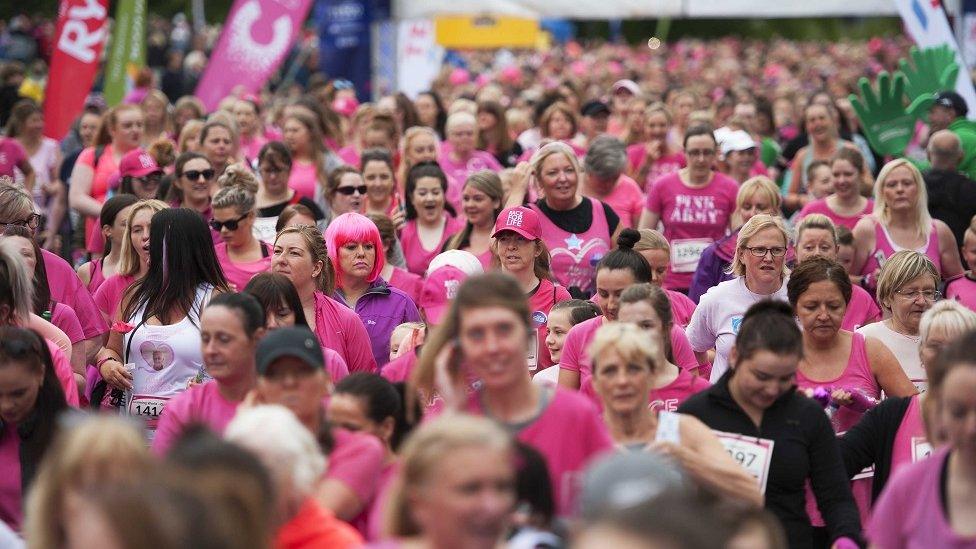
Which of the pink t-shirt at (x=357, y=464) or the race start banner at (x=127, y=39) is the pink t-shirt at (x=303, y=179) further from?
the pink t-shirt at (x=357, y=464)

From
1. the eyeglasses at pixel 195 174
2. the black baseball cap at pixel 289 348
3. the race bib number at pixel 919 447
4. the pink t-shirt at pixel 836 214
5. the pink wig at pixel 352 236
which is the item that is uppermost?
the eyeglasses at pixel 195 174

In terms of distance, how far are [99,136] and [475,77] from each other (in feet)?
60.7

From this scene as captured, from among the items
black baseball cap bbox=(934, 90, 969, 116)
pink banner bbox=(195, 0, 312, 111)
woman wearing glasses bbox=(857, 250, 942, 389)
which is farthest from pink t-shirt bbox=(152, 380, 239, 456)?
pink banner bbox=(195, 0, 312, 111)

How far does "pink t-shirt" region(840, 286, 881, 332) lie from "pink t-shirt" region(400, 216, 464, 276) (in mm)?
2809

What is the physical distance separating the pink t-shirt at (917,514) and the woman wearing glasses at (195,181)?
20.7ft

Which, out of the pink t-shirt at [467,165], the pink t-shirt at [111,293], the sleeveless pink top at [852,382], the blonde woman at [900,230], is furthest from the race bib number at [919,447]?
the pink t-shirt at [467,165]

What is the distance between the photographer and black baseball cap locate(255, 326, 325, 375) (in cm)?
473

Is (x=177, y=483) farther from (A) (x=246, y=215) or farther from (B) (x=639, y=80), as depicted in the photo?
(B) (x=639, y=80)

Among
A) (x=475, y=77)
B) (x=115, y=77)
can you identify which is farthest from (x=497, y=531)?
(x=475, y=77)

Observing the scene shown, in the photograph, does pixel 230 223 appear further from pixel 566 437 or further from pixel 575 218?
pixel 566 437

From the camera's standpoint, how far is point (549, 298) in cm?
800

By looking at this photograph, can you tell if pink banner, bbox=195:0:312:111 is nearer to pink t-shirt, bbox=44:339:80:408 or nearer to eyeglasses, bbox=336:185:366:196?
eyeglasses, bbox=336:185:366:196

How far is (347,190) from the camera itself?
9.84m

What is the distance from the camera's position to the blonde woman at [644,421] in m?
4.64
